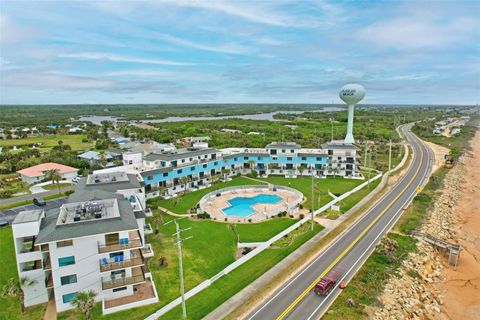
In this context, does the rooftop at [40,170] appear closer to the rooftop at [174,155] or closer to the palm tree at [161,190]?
the rooftop at [174,155]

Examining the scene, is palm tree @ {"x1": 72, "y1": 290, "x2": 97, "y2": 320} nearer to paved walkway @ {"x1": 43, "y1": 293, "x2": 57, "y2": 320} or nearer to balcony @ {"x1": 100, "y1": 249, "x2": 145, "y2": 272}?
balcony @ {"x1": 100, "y1": 249, "x2": 145, "y2": 272}

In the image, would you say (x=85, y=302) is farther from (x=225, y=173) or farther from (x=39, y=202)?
(x=225, y=173)

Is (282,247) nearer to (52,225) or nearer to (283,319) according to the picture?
(283,319)

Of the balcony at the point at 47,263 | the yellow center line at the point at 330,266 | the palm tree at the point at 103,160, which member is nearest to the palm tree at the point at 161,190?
the balcony at the point at 47,263

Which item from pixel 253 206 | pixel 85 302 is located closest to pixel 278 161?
pixel 253 206

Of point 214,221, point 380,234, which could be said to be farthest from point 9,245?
point 380,234
